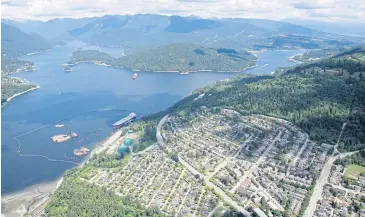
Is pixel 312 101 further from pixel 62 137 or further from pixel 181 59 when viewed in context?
pixel 181 59

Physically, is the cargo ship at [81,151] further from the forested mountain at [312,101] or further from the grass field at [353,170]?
the grass field at [353,170]

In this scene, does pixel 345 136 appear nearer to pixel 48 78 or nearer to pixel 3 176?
pixel 3 176

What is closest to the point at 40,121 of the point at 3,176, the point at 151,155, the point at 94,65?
the point at 3,176

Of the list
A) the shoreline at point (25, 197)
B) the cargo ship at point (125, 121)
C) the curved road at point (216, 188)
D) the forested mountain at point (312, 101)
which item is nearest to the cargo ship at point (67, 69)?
the forested mountain at point (312, 101)

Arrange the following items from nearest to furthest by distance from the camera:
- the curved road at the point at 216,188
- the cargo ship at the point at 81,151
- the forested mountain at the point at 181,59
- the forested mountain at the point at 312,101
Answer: the curved road at the point at 216,188 → the forested mountain at the point at 312,101 → the cargo ship at the point at 81,151 → the forested mountain at the point at 181,59

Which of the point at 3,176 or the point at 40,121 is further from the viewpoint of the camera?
the point at 40,121

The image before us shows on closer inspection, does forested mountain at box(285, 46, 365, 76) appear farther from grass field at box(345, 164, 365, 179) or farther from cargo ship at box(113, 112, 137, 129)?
cargo ship at box(113, 112, 137, 129)

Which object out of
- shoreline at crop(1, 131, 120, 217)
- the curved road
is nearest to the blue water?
shoreline at crop(1, 131, 120, 217)
